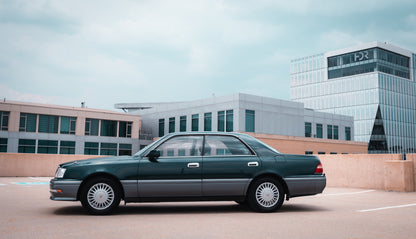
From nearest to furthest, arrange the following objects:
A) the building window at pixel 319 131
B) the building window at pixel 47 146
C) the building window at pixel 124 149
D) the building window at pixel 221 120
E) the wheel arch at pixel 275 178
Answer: the wheel arch at pixel 275 178 < the building window at pixel 221 120 < the building window at pixel 47 146 < the building window at pixel 124 149 < the building window at pixel 319 131

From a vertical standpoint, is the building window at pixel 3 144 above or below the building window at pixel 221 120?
below

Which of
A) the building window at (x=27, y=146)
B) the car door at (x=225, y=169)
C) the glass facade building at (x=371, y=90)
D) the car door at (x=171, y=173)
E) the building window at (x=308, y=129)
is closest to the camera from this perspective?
Answer: the car door at (x=171, y=173)

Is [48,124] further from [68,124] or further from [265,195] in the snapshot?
[265,195]

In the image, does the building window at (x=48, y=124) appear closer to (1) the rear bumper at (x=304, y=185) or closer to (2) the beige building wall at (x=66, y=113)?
(2) the beige building wall at (x=66, y=113)

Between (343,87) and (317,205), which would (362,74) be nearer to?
(343,87)

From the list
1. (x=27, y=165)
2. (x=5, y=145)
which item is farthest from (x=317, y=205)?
(x=5, y=145)

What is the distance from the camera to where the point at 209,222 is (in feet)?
20.4

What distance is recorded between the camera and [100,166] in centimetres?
712

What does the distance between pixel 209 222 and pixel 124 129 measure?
142 ft

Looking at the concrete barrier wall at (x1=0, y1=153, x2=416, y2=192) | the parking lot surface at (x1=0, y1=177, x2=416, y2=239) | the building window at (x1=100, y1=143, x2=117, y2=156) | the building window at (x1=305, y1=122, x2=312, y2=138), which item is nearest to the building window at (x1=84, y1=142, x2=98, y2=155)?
the building window at (x1=100, y1=143, x2=117, y2=156)

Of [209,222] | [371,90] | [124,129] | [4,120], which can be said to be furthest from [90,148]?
[371,90]

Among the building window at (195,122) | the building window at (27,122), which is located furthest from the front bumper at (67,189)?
the building window at (27,122)

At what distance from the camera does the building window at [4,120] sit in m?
40.6

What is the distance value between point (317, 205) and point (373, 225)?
281 centimetres
